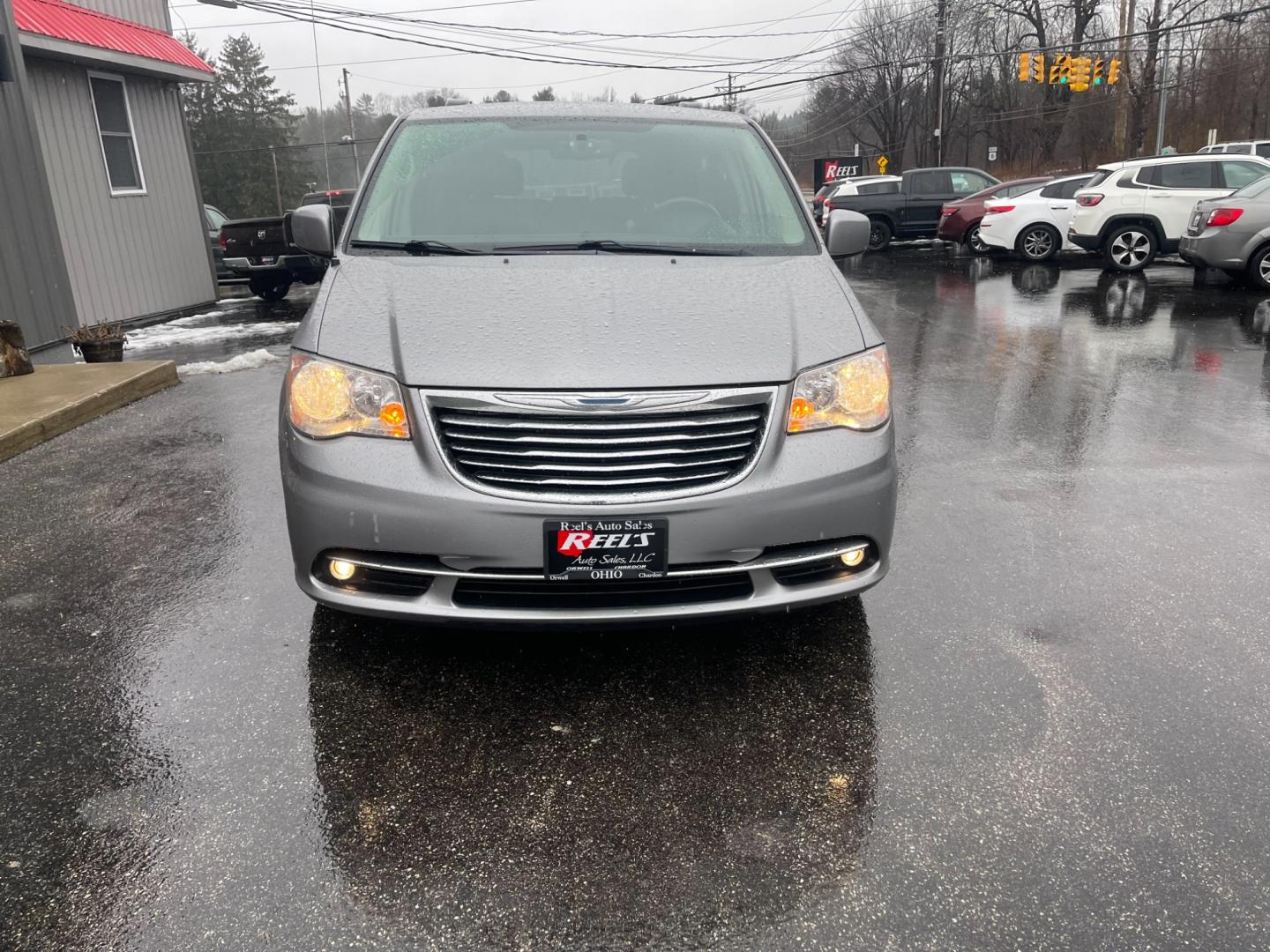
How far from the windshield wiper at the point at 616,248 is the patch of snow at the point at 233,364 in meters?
6.17

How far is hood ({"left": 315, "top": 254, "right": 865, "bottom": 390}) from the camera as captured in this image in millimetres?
2812

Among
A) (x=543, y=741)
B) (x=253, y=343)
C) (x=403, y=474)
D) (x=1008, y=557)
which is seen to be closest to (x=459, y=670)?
(x=543, y=741)

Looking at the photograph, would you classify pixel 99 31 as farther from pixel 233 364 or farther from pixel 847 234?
pixel 847 234

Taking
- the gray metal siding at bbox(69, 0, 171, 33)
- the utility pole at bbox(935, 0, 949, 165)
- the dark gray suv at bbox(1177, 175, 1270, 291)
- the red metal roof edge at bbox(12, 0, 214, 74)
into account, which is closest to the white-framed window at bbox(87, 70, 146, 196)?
the red metal roof edge at bbox(12, 0, 214, 74)

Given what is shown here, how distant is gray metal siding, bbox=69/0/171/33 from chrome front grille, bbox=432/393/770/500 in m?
12.2

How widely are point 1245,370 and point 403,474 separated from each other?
7.82 metres

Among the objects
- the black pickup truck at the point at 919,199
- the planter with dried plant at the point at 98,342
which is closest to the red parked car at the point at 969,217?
the black pickup truck at the point at 919,199

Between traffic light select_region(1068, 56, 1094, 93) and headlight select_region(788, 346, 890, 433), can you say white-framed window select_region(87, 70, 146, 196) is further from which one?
traffic light select_region(1068, 56, 1094, 93)

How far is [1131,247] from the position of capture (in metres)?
14.7

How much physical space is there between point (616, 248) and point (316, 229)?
1388mm

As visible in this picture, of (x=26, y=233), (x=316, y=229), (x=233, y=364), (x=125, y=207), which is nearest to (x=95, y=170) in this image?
(x=125, y=207)

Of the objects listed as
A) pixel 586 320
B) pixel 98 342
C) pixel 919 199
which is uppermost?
pixel 586 320

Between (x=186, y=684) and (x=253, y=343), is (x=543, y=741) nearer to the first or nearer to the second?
(x=186, y=684)

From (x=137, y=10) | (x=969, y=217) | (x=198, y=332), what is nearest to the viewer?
(x=198, y=332)
